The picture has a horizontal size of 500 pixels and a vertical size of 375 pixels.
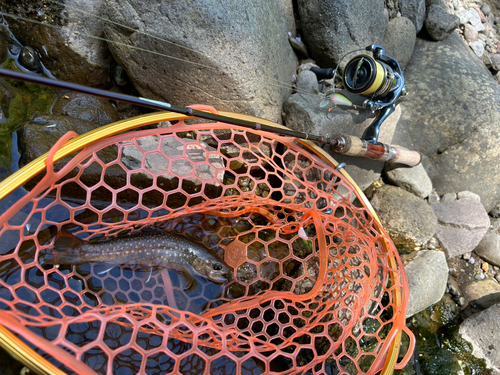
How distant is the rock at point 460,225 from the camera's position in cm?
388

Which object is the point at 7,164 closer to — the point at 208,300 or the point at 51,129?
the point at 51,129

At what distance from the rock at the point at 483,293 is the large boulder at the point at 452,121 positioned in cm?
116

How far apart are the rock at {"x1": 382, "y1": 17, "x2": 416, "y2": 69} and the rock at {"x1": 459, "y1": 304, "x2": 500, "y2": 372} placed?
315 cm

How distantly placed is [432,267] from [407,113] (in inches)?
79.2

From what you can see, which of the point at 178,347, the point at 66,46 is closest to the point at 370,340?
the point at 178,347

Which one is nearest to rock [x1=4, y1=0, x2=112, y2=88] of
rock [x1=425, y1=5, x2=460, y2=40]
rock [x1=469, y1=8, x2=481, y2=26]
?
rock [x1=425, y1=5, x2=460, y2=40]

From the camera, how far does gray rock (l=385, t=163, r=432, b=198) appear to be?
13.0ft

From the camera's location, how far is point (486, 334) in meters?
3.08

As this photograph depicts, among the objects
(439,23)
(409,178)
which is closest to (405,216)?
(409,178)

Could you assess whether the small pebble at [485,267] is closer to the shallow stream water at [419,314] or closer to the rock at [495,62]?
the shallow stream water at [419,314]

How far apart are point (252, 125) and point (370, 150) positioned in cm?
152

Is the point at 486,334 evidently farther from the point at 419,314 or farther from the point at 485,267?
the point at 485,267

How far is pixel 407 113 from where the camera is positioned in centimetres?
419

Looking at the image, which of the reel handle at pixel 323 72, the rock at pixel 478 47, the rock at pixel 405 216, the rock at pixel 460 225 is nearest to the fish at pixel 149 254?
the rock at pixel 405 216
